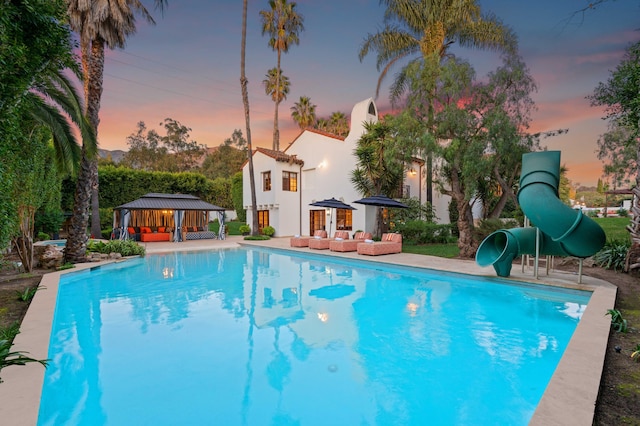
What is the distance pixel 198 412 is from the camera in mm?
3578

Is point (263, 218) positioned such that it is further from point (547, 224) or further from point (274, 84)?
point (547, 224)

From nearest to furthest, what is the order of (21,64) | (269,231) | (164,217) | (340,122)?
(21,64), (269,231), (164,217), (340,122)

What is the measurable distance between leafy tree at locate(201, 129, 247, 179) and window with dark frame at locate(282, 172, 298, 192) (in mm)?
22963

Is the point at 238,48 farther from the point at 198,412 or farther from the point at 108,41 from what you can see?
the point at 198,412

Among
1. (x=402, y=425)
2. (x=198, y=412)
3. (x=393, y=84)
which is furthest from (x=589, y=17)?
(x=393, y=84)

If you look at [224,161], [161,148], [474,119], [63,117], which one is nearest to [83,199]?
[63,117]

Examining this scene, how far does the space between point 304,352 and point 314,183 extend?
20602 mm

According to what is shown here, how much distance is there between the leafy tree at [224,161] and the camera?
47.2m

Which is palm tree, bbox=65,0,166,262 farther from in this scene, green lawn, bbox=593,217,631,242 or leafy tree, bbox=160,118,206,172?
leafy tree, bbox=160,118,206,172

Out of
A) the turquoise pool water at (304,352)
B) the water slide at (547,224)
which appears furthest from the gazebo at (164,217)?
the water slide at (547,224)

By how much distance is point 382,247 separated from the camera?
1493 cm

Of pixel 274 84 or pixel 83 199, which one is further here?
pixel 274 84

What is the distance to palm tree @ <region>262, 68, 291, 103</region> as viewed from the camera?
118 feet

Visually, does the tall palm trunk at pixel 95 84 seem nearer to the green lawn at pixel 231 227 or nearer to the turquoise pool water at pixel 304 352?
the turquoise pool water at pixel 304 352
